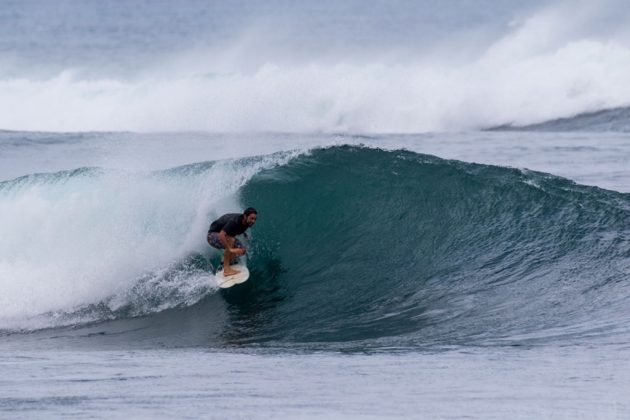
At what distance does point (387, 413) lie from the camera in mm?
7566

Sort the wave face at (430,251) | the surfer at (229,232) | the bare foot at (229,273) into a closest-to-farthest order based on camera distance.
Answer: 1. the wave face at (430,251)
2. the surfer at (229,232)
3. the bare foot at (229,273)

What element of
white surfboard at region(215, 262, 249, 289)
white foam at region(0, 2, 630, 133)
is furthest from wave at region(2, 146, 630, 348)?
white foam at region(0, 2, 630, 133)

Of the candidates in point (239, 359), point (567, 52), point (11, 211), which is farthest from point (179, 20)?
point (239, 359)

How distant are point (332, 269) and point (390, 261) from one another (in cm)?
69

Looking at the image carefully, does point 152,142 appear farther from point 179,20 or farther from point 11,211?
point 179,20

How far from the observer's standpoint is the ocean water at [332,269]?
8.25 m

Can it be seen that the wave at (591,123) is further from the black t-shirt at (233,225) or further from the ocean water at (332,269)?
the black t-shirt at (233,225)

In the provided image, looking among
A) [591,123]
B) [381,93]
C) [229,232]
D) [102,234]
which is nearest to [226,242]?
[229,232]

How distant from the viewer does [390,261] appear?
13.8m

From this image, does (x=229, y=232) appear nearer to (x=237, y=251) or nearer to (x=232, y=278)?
(x=237, y=251)

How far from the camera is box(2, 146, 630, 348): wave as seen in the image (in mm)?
11336

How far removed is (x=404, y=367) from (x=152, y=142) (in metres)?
17.5

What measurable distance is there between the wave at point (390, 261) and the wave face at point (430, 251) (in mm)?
24

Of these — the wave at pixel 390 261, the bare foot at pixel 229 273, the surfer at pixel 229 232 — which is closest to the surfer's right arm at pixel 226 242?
the surfer at pixel 229 232
